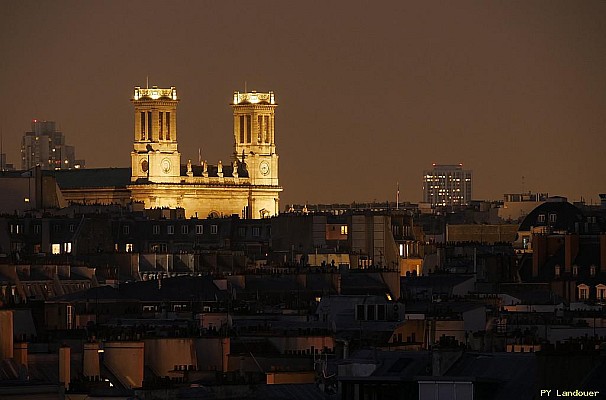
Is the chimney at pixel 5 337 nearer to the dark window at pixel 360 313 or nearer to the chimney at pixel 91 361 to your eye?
the chimney at pixel 91 361

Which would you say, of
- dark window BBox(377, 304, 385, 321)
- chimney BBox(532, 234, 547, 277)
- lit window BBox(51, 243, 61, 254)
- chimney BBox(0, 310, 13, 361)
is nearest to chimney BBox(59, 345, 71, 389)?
chimney BBox(0, 310, 13, 361)

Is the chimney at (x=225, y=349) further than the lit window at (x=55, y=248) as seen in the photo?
No

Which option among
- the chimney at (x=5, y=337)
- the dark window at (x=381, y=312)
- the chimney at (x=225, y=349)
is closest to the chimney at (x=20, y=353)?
the chimney at (x=5, y=337)

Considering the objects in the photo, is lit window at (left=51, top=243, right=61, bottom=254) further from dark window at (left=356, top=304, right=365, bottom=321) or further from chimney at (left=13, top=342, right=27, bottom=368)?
chimney at (left=13, top=342, right=27, bottom=368)

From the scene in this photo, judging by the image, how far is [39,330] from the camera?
57094 millimetres

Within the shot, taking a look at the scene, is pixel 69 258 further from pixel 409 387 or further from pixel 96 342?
pixel 409 387

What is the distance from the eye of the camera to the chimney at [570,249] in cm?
9694

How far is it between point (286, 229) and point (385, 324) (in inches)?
2373

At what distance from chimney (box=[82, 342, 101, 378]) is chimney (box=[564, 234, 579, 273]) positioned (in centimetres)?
5005

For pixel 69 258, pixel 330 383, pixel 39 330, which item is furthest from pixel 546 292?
pixel 330 383

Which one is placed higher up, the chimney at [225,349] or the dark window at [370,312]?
the dark window at [370,312]

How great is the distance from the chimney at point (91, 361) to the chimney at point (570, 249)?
164ft

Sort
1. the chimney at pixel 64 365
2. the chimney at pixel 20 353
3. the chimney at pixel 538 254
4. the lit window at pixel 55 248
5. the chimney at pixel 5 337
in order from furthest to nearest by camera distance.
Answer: the lit window at pixel 55 248 → the chimney at pixel 538 254 → the chimney at pixel 20 353 → the chimney at pixel 5 337 → the chimney at pixel 64 365

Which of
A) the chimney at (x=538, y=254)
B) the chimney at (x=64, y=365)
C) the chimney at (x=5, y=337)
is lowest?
the chimney at (x=64, y=365)
